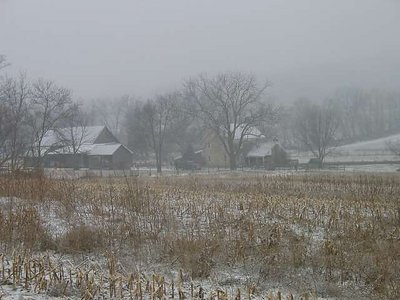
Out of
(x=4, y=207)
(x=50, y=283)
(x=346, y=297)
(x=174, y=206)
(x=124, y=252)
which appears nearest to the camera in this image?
(x=50, y=283)

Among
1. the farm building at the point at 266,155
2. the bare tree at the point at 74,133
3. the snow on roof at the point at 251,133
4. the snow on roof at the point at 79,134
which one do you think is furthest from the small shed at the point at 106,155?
the farm building at the point at 266,155

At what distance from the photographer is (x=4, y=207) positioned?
449 inches

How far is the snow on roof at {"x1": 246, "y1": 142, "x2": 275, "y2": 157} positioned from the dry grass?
60.9 m

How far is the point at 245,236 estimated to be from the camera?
31.9ft

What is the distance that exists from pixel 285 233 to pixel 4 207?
7278 millimetres

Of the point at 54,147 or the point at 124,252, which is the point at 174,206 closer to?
the point at 124,252

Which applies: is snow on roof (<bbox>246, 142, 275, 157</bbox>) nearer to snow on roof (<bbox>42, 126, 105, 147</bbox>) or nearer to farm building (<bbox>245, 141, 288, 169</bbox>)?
farm building (<bbox>245, 141, 288, 169</bbox>)

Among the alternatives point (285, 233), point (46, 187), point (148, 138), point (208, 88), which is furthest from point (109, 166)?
point (285, 233)

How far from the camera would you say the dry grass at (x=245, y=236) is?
7953mm

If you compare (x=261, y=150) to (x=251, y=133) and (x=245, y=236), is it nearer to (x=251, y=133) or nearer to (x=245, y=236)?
(x=251, y=133)

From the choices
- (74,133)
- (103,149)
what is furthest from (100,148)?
(74,133)

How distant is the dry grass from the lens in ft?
26.1

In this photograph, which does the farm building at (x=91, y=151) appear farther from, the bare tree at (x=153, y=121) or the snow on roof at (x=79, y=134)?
the bare tree at (x=153, y=121)

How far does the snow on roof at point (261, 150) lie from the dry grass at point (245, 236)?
2396 inches
